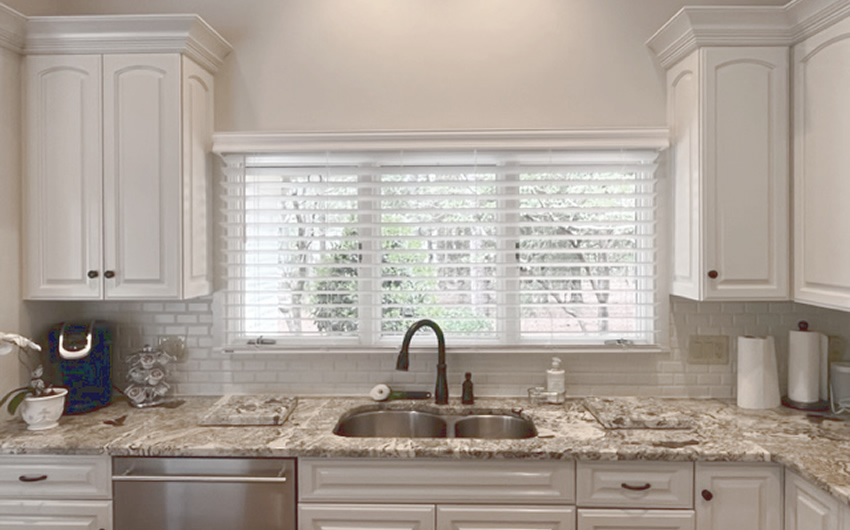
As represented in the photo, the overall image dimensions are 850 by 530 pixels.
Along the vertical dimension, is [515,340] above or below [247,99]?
below

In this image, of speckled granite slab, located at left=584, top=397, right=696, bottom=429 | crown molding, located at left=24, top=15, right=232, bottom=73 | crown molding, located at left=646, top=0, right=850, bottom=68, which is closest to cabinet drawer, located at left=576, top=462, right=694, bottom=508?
speckled granite slab, located at left=584, top=397, right=696, bottom=429

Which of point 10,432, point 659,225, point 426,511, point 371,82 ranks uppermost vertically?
point 371,82

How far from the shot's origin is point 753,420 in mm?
2250

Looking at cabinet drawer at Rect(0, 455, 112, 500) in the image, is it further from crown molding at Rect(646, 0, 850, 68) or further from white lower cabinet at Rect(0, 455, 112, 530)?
crown molding at Rect(646, 0, 850, 68)

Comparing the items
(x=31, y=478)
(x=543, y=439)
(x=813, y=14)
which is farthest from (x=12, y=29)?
(x=813, y=14)

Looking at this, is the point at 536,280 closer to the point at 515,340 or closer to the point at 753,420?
the point at 515,340

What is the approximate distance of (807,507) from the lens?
180 cm

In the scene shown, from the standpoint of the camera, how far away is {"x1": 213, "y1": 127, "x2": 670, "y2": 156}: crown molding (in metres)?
2.50

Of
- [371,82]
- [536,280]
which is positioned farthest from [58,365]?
[536,280]

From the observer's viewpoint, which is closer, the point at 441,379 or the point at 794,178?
the point at 794,178

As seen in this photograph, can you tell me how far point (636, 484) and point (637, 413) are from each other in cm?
37

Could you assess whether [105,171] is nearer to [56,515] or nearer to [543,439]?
[56,515]

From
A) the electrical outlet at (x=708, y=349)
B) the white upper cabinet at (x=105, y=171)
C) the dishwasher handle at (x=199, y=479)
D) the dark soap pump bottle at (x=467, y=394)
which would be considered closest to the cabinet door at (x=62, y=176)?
the white upper cabinet at (x=105, y=171)

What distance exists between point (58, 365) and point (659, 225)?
259 cm
